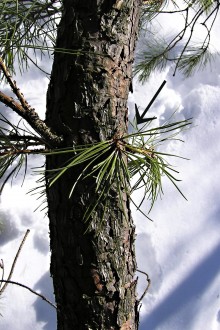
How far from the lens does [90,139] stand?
0.37m

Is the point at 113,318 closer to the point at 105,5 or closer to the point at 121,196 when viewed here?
the point at 121,196

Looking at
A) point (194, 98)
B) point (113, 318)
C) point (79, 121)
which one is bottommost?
point (113, 318)

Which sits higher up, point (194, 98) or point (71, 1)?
point (194, 98)

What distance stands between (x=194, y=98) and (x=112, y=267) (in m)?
0.93

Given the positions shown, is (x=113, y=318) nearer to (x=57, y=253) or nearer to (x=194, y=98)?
(x=57, y=253)

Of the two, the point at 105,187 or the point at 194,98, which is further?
the point at 194,98

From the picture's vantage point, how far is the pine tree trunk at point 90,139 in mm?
377

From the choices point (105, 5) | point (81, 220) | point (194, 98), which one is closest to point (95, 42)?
point (105, 5)

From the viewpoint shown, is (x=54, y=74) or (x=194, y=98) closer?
(x=54, y=74)

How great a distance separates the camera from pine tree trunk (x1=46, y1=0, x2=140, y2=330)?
0.38 metres

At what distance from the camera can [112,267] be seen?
0.39 m

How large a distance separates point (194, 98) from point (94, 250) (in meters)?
0.94

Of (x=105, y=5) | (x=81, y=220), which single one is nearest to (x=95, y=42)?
(x=105, y=5)

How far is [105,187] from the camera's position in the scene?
37 centimetres
